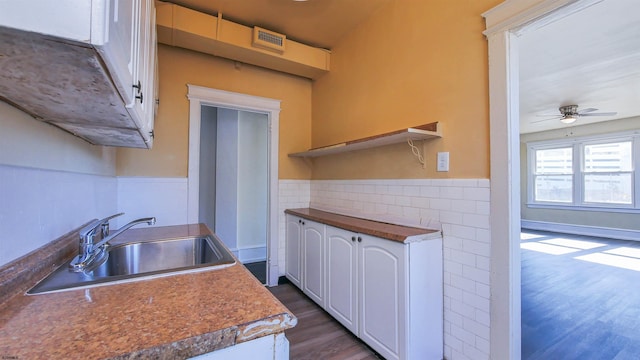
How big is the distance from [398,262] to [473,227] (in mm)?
497

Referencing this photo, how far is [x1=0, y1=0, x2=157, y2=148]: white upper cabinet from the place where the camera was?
1.49 ft

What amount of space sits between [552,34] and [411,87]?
1.54 metres

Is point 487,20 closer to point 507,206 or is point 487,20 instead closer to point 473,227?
point 507,206

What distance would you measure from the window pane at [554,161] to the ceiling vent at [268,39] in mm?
7291

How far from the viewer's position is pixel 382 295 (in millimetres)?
1811

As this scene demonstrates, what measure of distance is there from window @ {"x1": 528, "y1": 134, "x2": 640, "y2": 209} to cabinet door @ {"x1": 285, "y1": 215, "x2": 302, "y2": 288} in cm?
701

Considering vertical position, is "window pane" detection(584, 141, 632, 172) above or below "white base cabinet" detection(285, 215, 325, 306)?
above

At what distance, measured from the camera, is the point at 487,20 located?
159 centimetres

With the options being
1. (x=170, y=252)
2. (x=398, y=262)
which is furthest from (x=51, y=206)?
(x=398, y=262)

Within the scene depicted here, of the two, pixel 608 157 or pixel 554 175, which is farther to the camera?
pixel 554 175

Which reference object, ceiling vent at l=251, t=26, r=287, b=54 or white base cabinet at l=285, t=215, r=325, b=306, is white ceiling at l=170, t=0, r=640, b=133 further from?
white base cabinet at l=285, t=215, r=325, b=306

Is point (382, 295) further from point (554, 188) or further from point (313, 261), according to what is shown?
point (554, 188)

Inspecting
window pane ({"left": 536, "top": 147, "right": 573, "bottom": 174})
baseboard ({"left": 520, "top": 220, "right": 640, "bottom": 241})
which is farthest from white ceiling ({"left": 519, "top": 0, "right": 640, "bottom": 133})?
baseboard ({"left": 520, "top": 220, "right": 640, "bottom": 241})

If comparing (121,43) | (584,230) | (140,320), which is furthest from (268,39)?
(584,230)
